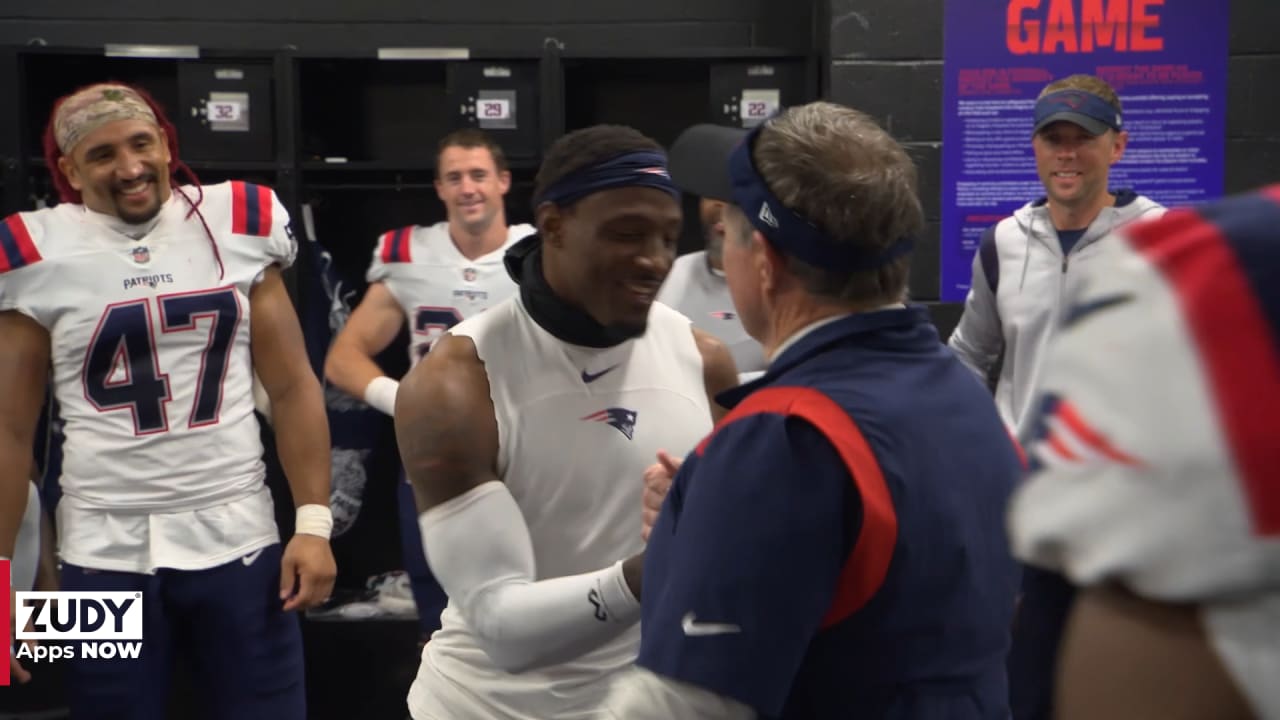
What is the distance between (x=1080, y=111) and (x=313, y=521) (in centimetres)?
212

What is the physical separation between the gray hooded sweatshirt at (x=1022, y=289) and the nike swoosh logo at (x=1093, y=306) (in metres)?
2.69

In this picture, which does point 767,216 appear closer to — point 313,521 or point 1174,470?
point 1174,470

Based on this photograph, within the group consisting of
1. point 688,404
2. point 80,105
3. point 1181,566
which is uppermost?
point 80,105

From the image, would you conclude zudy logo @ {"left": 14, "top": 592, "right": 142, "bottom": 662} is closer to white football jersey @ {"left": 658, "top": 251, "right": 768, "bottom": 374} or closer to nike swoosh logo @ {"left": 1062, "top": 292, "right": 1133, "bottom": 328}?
white football jersey @ {"left": 658, "top": 251, "right": 768, "bottom": 374}

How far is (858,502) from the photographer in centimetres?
113

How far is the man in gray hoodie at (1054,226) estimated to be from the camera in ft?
10.7

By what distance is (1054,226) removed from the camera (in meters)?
3.38

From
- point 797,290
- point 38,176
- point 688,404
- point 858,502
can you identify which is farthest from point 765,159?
point 38,176

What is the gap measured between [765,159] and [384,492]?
4.16 m

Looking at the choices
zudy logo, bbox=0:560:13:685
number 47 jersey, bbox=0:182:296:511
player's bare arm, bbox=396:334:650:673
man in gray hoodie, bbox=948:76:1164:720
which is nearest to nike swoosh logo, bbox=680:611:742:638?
player's bare arm, bbox=396:334:650:673

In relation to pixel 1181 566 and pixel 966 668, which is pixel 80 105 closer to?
pixel 966 668

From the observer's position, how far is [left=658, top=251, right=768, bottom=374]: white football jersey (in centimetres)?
348

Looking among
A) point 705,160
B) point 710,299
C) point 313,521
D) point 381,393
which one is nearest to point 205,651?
point 313,521

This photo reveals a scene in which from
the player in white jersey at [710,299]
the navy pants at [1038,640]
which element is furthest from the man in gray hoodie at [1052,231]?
the navy pants at [1038,640]
